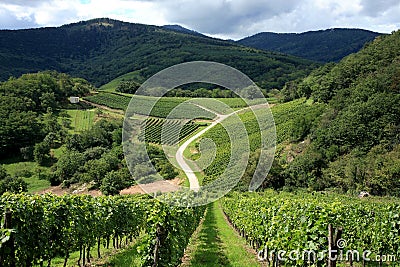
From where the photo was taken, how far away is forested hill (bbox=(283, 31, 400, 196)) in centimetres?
4600

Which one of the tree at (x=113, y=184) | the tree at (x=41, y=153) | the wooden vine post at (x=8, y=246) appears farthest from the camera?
the tree at (x=41, y=153)

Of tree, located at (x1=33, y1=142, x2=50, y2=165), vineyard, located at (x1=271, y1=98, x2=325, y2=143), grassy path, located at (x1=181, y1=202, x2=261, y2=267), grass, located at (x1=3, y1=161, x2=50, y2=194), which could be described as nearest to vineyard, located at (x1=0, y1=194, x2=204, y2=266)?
grassy path, located at (x1=181, y1=202, x2=261, y2=267)

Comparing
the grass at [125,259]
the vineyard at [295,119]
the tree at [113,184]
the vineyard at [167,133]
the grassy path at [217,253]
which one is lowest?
the tree at [113,184]

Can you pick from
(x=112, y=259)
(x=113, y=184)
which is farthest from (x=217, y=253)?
(x=113, y=184)

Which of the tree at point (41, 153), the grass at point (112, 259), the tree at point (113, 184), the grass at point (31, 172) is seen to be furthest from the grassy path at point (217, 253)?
the tree at point (41, 153)

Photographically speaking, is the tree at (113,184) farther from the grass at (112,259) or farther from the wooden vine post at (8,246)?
the wooden vine post at (8,246)

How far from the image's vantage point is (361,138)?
56.5m

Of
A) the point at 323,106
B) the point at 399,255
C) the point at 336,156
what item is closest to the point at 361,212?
the point at 399,255

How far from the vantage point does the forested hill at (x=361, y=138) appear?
46000 millimetres

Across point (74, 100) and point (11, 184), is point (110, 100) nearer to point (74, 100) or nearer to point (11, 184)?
point (74, 100)

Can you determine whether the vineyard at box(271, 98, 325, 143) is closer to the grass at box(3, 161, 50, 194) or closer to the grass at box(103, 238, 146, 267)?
the grass at box(3, 161, 50, 194)

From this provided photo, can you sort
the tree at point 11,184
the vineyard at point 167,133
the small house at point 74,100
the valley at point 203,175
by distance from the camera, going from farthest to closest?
the small house at point 74,100 → the tree at point 11,184 → the vineyard at point 167,133 → the valley at point 203,175

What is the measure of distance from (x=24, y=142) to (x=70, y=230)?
77.3 meters

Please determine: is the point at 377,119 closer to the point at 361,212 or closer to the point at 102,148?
the point at 361,212
